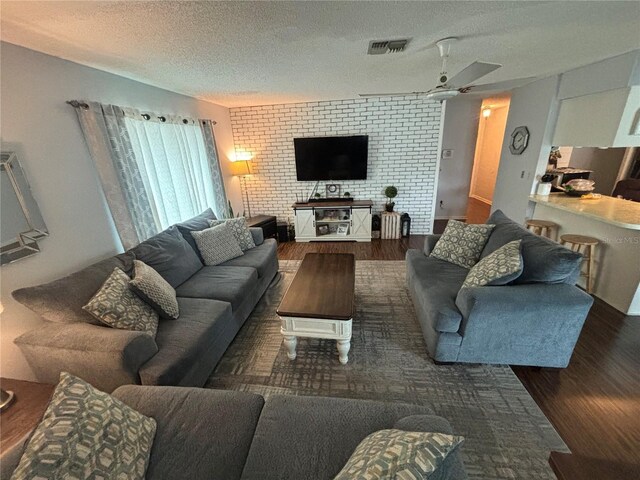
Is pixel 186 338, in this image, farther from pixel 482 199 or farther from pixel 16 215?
pixel 482 199

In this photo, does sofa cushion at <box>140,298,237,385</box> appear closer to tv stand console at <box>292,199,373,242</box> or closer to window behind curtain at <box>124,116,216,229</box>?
window behind curtain at <box>124,116,216,229</box>

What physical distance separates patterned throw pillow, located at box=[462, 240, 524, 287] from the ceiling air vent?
1678 mm

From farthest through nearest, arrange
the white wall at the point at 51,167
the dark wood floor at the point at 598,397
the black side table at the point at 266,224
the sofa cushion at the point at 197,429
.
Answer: the black side table at the point at 266,224 < the white wall at the point at 51,167 < the sofa cushion at the point at 197,429 < the dark wood floor at the point at 598,397

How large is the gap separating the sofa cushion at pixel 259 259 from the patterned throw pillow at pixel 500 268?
6.28 feet

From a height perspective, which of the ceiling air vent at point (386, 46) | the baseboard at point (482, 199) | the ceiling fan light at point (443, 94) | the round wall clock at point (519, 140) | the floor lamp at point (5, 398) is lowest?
the baseboard at point (482, 199)

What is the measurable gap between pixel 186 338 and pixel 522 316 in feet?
7.25

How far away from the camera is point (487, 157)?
255 inches

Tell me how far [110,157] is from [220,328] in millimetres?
1758

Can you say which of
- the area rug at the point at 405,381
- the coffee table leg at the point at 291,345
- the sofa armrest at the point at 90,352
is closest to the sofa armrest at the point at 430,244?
the area rug at the point at 405,381

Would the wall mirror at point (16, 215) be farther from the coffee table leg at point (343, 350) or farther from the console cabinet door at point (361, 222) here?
the console cabinet door at point (361, 222)

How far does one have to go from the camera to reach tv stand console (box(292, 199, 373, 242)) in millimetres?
4480

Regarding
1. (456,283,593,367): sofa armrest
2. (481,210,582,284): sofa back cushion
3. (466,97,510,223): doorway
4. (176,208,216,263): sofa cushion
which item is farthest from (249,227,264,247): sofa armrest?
(466,97,510,223): doorway

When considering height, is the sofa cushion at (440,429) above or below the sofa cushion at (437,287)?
above

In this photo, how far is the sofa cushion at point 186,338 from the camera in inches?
59.0
